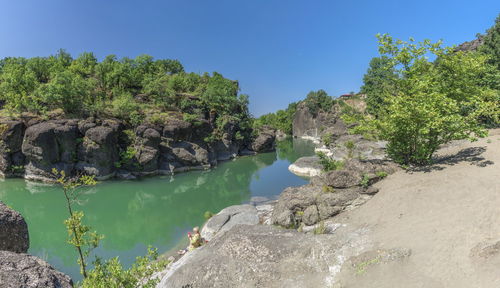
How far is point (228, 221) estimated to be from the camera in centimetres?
1454

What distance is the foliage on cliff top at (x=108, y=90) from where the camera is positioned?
3231cm

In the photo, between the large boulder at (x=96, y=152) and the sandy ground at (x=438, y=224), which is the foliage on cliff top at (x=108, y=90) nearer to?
the large boulder at (x=96, y=152)

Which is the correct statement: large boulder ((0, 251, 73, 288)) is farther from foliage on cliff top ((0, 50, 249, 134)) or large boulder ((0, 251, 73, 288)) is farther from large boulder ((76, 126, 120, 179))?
foliage on cliff top ((0, 50, 249, 134))

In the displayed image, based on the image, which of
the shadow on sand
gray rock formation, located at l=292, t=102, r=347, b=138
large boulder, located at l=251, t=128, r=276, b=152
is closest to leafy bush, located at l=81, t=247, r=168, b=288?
the shadow on sand

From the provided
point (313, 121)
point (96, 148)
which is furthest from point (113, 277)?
point (313, 121)

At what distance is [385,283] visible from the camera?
18.9 feet

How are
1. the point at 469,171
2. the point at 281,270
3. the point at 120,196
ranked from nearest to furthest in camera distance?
the point at 281,270
the point at 469,171
the point at 120,196

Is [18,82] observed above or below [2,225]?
above

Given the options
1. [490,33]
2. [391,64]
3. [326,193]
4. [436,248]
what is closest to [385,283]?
[436,248]

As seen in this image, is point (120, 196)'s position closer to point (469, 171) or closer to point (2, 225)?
point (2, 225)

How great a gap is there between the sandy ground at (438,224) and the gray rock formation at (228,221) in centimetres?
537

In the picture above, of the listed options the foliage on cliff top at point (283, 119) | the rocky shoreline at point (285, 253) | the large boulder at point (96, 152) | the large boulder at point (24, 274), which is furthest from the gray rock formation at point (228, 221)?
the foliage on cliff top at point (283, 119)

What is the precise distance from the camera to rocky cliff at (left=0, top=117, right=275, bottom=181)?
27.9 metres

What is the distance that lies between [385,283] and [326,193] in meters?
6.06
